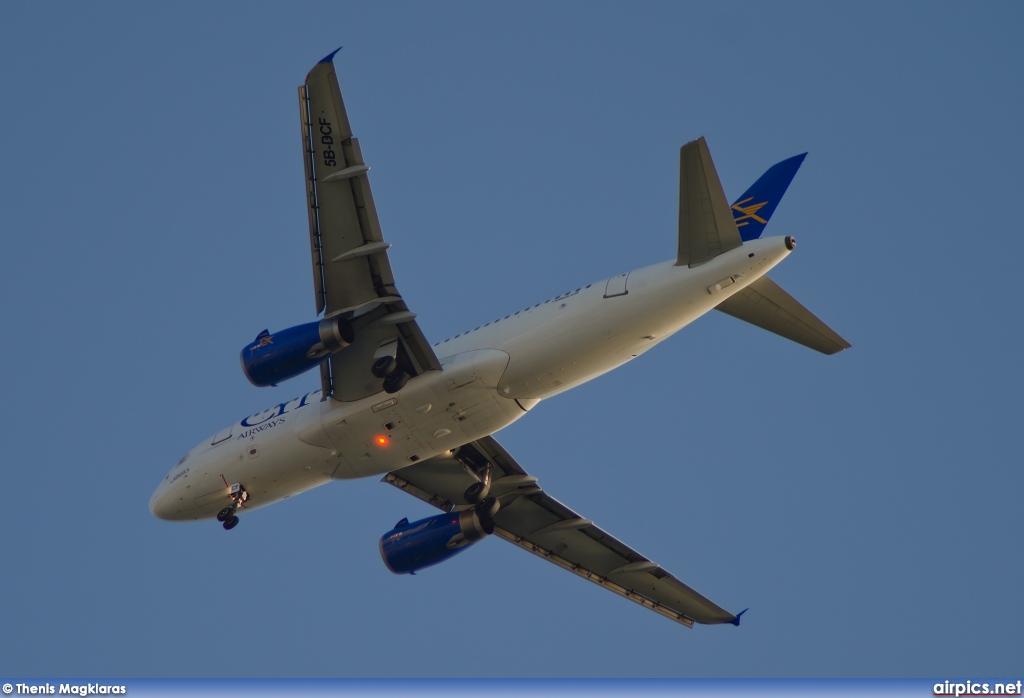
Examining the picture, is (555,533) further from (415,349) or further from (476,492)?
(415,349)

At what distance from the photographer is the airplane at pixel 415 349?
26484 mm

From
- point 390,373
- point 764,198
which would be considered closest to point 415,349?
point 390,373

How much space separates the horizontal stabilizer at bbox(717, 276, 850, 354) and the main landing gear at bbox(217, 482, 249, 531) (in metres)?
12.6

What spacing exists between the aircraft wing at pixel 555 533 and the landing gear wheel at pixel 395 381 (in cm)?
551

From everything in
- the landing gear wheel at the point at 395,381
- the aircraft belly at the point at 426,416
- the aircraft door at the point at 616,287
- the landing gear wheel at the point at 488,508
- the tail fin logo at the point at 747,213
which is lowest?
the landing gear wheel at the point at 488,508

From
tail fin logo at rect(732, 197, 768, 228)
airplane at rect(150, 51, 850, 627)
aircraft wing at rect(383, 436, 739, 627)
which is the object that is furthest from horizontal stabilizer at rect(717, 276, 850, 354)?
aircraft wing at rect(383, 436, 739, 627)

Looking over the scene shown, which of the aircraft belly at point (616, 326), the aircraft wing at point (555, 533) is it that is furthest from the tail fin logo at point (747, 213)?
the aircraft wing at point (555, 533)

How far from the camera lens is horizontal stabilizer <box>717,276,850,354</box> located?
2808cm

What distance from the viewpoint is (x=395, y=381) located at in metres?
29.1

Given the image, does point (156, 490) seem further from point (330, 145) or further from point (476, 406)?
point (330, 145)

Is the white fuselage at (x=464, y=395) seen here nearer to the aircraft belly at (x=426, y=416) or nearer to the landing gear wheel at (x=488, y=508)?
the aircraft belly at (x=426, y=416)

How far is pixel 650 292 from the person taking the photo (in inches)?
1076

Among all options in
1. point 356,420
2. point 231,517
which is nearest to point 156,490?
point 231,517

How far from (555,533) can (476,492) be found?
161 inches
